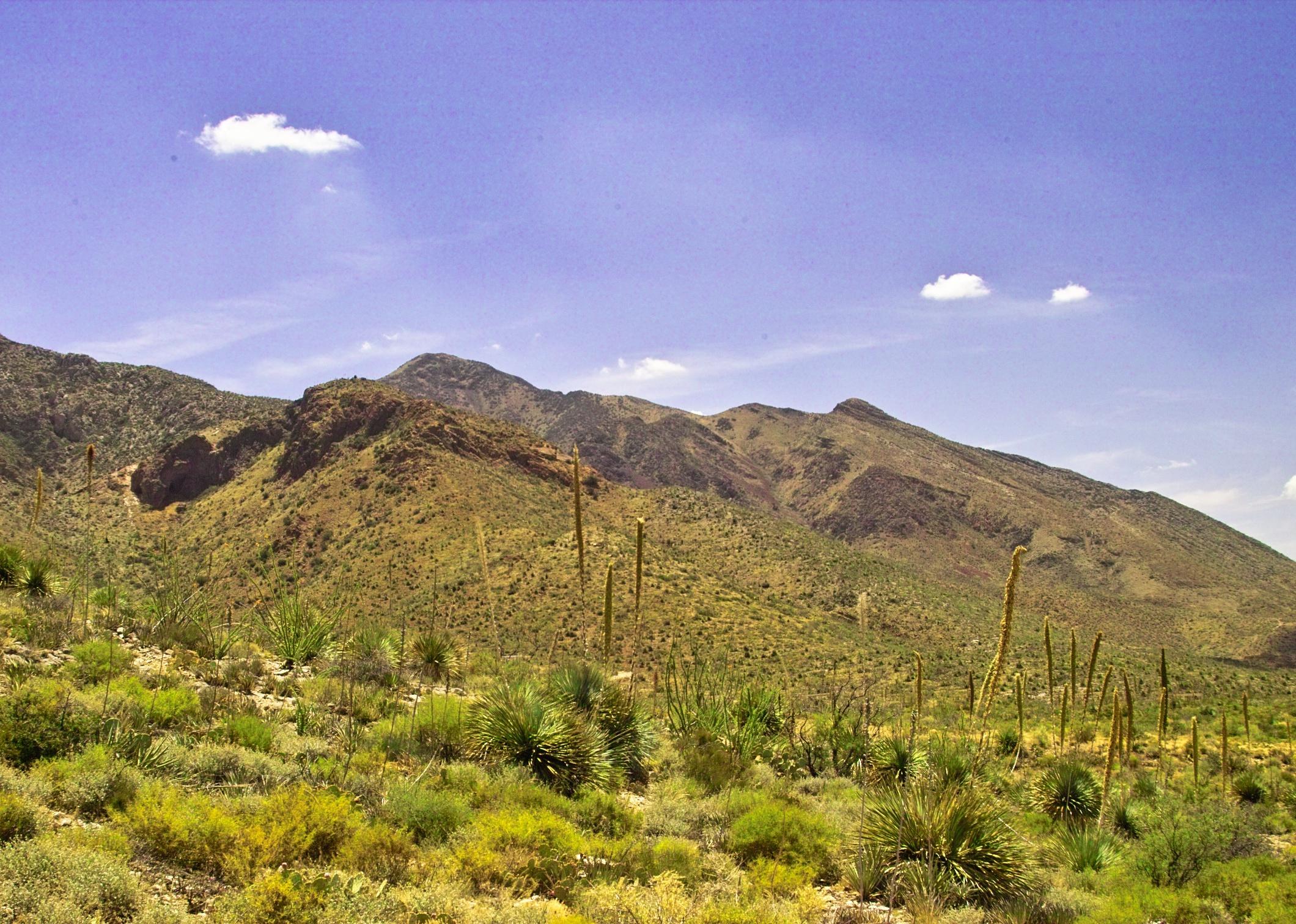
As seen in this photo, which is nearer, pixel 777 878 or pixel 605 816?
pixel 777 878

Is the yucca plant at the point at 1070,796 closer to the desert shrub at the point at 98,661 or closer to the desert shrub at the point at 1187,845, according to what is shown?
the desert shrub at the point at 1187,845

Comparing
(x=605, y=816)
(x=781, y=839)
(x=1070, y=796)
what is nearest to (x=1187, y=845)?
(x=1070, y=796)

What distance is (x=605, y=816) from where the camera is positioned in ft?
30.7

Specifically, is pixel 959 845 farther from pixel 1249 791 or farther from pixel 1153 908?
pixel 1249 791

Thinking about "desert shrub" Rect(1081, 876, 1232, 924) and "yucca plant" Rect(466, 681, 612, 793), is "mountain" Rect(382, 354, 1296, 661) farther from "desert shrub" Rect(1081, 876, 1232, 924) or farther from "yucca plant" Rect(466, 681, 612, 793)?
"yucca plant" Rect(466, 681, 612, 793)

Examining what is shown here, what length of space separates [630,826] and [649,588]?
3201 centimetres

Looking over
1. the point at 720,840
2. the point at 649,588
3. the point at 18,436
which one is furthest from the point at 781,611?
the point at 18,436

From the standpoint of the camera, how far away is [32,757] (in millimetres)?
7480

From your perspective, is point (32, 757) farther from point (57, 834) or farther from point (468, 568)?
point (468, 568)

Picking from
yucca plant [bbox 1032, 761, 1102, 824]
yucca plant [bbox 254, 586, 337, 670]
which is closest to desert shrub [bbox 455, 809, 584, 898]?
yucca plant [bbox 254, 586, 337, 670]

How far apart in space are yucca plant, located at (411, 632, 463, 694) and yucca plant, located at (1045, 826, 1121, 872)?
12.0 meters

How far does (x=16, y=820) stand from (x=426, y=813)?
3.44m

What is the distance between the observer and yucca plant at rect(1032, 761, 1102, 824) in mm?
14656

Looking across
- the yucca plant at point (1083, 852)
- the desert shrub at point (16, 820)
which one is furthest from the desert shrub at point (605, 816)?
the yucca plant at point (1083, 852)
